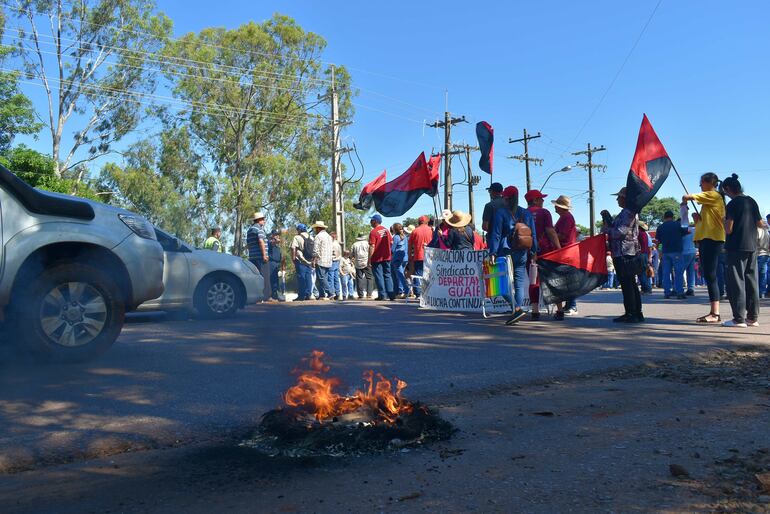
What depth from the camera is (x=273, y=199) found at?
45.6 meters

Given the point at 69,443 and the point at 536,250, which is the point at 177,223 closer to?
the point at 536,250

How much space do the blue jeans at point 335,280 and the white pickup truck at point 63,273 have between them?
10531 millimetres

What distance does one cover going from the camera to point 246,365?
6195 millimetres

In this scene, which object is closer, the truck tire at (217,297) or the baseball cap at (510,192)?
the baseball cap at (510,192)

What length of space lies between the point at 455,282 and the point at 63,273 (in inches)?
257

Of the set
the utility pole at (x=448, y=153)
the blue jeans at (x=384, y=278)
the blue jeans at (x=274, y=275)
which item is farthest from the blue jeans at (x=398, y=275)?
the utility pole at (x=448, y=153)

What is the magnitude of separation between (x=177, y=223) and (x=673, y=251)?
3586 centimetres

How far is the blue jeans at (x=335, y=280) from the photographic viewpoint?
1702cm

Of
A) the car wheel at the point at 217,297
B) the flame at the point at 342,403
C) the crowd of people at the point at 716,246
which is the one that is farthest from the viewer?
the car wheel at the point at 217,297

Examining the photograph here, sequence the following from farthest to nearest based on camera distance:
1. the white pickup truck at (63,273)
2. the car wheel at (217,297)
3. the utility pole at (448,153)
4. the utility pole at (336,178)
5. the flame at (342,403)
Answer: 1. the utility pole at (448,153)
2. the utility pole at (336,178)
3. the car wheel at (217,297)
4. the white pickup truck at (63,273)
5. the flame at (342,403)

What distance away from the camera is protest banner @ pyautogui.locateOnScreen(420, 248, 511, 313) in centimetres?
1075

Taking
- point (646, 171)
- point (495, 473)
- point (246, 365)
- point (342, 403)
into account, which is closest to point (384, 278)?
point (646, 171)

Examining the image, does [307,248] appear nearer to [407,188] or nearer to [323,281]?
[323,281]

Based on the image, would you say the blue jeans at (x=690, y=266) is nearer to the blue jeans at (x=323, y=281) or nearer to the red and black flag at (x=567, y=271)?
the red and black flag at (x=567, y=271)
